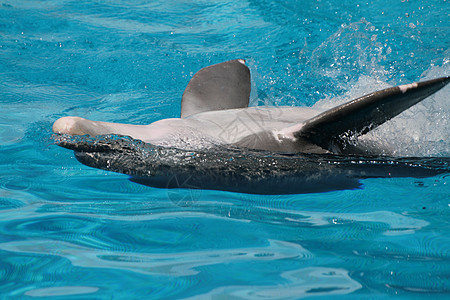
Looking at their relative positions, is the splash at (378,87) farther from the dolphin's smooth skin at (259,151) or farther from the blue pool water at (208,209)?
the dolphin's smooth skin at (259,151)

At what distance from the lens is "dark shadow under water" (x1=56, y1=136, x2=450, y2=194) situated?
2926 mm

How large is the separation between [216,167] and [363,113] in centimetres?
98

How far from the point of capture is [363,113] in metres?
3.02

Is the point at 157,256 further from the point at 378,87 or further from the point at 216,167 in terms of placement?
the point at 378,87

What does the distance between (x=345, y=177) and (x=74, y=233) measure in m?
1.70

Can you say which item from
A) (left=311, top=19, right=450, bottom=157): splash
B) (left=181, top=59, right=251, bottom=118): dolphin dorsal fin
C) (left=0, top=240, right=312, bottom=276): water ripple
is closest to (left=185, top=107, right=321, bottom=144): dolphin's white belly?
(left=311, top=19, right=450, bottom=157): splash

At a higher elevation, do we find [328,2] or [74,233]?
[328,2]

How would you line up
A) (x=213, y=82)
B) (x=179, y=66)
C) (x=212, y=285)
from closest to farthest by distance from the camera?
(x=212, y=285) → (x=213, y=82) → (x=179, y=66)

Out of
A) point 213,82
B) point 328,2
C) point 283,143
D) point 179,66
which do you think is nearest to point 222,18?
point 328,2

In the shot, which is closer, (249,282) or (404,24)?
(249,282)

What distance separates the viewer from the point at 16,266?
2.03m

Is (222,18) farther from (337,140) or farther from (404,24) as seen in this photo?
(337,140)

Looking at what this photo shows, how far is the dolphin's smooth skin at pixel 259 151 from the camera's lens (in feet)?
9.62

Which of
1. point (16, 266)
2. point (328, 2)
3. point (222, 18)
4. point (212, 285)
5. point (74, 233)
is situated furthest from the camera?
point (222, 18)
